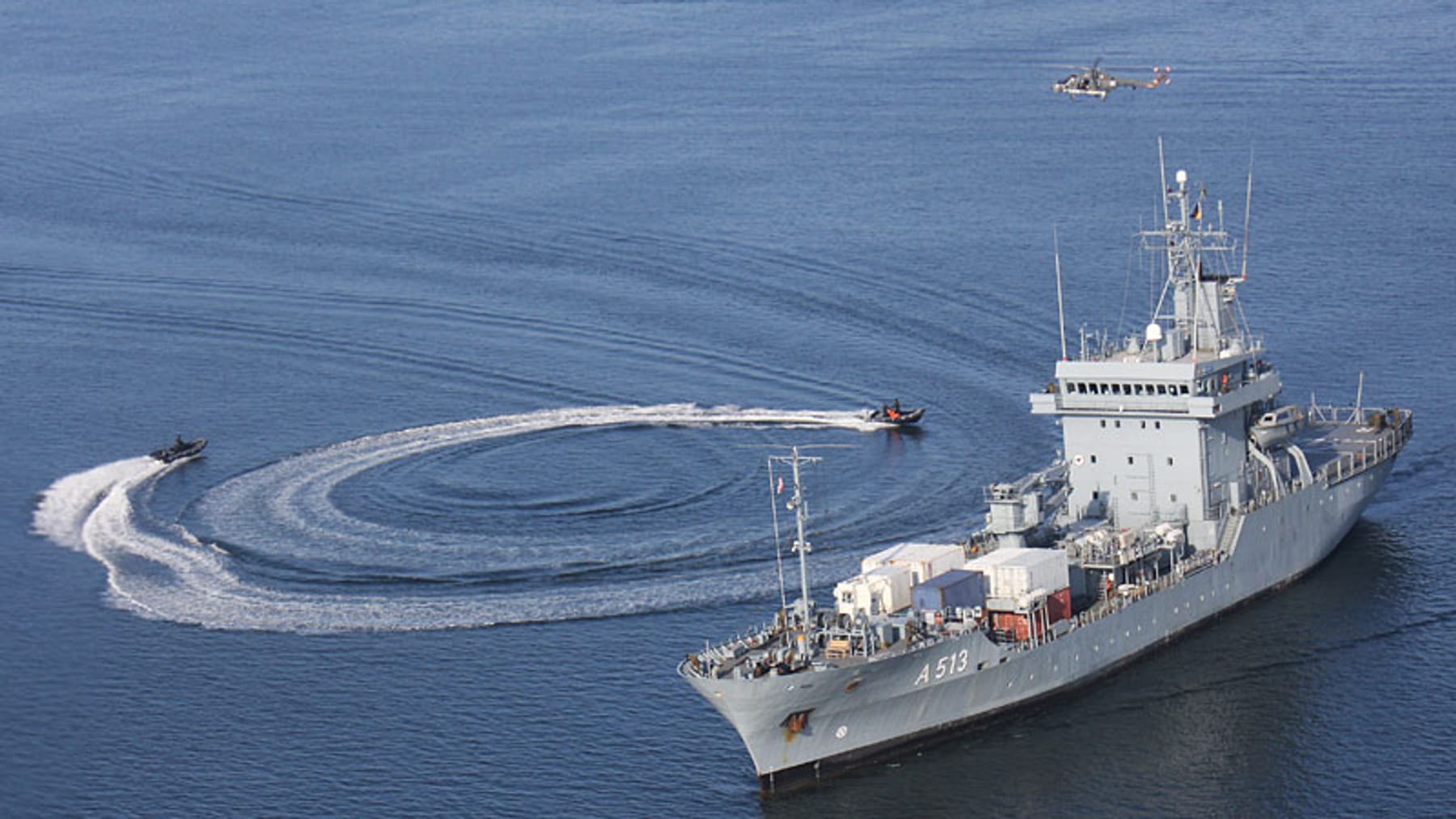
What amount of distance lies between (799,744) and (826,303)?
6011 centimetres

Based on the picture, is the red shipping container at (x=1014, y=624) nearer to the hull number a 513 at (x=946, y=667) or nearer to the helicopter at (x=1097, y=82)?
the hull number a 513 at (x=946, y=667)

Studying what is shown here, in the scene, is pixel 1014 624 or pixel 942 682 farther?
pixel 1014 624

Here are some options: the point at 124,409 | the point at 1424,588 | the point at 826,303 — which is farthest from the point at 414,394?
the point at 1424,588

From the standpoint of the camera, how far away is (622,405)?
117m

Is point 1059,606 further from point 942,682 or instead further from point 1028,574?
point 942,682

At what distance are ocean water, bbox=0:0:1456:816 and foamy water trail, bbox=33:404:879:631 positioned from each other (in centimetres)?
30

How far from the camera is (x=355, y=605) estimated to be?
9162 centimetres

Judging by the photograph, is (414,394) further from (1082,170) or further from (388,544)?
(1082,170)

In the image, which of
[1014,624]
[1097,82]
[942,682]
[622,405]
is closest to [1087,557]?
[1014,624]

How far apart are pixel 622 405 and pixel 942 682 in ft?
141

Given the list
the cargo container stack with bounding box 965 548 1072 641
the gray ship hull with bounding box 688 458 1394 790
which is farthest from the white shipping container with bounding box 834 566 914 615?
the gray ship hull with bounding box 688 458 1394 790

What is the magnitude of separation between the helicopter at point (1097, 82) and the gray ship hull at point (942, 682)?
303ft

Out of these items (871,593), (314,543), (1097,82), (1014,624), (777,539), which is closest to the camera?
(871,593)

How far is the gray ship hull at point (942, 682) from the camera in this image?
7369 cm
